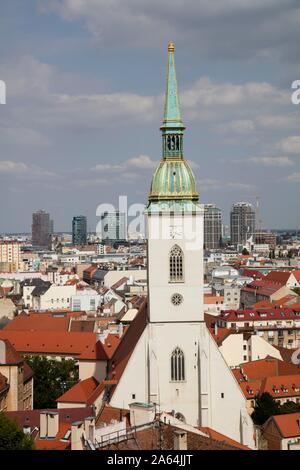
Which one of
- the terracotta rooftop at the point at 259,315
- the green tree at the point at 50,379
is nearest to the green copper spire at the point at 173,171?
the green tree at the point at 50,379

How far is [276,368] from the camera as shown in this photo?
64625 mm

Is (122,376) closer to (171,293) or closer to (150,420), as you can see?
(171,293)

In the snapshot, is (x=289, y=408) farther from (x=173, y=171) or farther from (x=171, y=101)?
(x=171, y=101)

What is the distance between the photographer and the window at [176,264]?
45.8 m

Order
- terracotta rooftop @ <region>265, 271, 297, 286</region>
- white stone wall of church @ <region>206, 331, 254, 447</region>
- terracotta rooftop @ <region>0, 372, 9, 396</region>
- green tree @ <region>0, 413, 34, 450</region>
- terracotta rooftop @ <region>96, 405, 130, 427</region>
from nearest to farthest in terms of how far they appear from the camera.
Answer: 1. green tree @ <region>0, 413, 34, 450</region>
2. terracotta rooftop @ <region>96, 405, 130, 427</region>
3. white stone wall of church @ <region>206, 331, 254, 447</region>
4. terracotta rooftop @ <region>0, 372, 9, 396</region>
5. terracotta rooftop @ <region>265, 271, 297, 286</region>

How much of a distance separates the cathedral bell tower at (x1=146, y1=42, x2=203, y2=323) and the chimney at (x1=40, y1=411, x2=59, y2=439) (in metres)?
7.95

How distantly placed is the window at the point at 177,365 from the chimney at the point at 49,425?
7.24m

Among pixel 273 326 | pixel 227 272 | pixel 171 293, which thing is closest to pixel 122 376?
pixel 171 293

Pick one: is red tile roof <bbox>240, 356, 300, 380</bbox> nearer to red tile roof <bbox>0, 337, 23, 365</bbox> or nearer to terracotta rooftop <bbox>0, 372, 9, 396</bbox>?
red tile roof <bbox>0, 337, 23, 365</bbox>

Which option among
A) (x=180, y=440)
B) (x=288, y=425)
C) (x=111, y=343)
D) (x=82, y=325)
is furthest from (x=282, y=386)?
(x=82, y=325)

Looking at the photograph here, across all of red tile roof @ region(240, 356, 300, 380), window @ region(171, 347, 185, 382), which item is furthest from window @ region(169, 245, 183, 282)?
red tile roof @ region(240, 356, 300, 380)

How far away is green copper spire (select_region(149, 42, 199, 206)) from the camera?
4569 centimetres

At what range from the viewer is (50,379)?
6662cm
